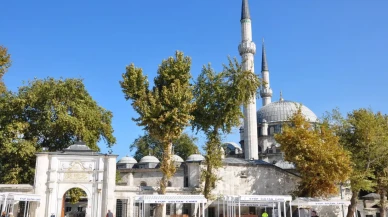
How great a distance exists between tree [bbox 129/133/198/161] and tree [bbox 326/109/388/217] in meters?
22.7

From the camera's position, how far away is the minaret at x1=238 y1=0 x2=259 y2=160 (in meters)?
42.2

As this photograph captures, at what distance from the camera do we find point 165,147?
883 inches

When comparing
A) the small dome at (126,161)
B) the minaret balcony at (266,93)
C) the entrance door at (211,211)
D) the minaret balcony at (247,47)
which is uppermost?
the minaret balcony at (247,47)

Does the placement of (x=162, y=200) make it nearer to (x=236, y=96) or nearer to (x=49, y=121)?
(x=236, y=96)

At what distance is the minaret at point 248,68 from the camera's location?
138 ft

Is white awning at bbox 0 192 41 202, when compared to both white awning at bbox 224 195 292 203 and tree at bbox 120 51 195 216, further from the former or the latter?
white awning at bbox 224 195 292 203

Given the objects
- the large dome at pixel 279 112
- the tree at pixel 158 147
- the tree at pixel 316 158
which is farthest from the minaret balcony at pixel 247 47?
the tree at pixel 316 158

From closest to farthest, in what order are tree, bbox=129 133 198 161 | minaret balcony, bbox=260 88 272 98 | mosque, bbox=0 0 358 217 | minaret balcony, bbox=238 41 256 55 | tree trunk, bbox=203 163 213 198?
mosque, bbox=0 0 358 217 → tree trunk, bbox=203 163 213 198 → minaret balcony, bbox=238 41 256 55 → tree, bbox=129 133 198 161 → minaret balcony, bbox=260 88 272 98

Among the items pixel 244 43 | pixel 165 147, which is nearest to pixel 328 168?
pixel 165 147

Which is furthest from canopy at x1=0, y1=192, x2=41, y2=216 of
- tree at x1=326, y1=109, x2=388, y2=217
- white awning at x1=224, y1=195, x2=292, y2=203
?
tree at x1=326, y1=109, x2=388, y2=217

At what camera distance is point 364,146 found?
27.9 meters

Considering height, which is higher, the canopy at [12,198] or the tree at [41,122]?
the tree at [41,122]

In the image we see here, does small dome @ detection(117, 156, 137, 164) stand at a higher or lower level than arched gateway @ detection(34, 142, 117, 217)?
higher

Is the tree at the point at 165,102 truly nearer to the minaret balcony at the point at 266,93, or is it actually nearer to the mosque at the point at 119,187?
the mosque at the point at 119,187
